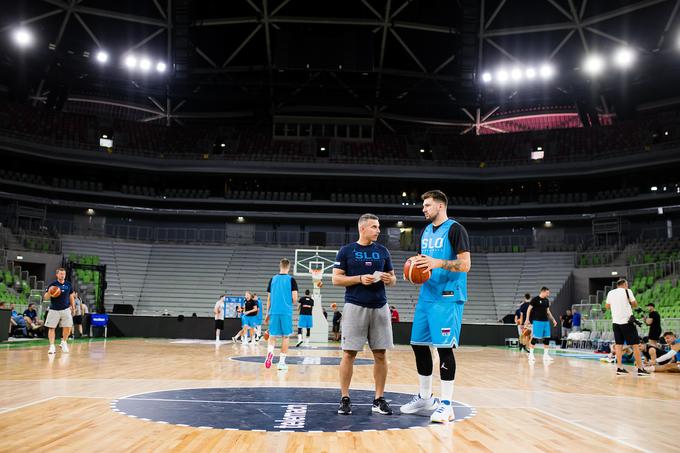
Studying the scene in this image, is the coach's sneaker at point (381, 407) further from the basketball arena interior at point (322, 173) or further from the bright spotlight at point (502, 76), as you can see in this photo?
the bright spotlight at point (502, 76)

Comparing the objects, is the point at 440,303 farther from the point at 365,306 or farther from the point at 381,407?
the point at 381,407

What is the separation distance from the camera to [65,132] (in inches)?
1858

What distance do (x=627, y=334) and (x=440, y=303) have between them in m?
9.97

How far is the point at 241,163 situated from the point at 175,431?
43.2m

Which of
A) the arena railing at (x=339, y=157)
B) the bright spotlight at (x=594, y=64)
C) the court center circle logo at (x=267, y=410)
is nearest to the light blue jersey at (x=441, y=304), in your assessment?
the court center circle logo at (x=267, y=410)

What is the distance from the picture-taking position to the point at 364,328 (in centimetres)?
746

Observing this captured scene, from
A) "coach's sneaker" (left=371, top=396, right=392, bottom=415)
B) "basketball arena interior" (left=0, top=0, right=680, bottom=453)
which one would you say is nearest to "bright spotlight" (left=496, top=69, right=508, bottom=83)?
"basketball arena interior" (left=0, top=0, right=680, bottom=453)

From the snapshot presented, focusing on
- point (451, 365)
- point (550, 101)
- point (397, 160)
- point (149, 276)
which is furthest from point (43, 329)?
point (550, 101)

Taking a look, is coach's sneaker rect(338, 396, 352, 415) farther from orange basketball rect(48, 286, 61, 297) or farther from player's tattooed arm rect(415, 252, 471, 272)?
orange basketball rect(48, 286, 61, 297)

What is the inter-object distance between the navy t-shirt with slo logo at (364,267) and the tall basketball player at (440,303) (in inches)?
20.1

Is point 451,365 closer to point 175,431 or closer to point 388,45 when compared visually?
point 175,431

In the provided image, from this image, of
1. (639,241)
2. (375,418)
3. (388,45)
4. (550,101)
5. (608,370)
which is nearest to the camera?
(375,418)

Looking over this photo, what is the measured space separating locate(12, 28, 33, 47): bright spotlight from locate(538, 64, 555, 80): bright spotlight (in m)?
37.0

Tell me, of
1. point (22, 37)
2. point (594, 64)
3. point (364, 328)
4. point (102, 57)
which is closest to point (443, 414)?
point (364, 328)
